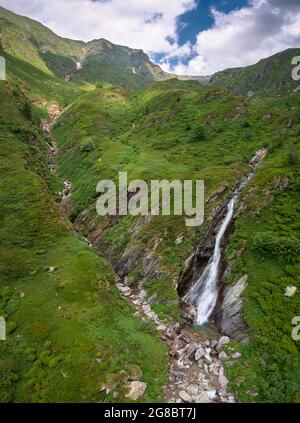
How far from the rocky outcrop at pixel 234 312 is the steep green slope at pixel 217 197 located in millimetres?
886

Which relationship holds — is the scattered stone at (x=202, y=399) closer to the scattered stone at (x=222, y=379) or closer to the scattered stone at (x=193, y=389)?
the scattered stone at (x=193, y=389)

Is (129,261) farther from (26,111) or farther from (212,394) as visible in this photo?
(26,111)

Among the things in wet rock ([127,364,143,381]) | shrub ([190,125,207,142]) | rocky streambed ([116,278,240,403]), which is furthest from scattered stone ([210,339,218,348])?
shrub ([190,125,207,142])

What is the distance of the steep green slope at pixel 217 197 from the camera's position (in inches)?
1110

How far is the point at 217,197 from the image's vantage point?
1906 inches

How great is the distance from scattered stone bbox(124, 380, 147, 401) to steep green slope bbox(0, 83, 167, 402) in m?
0.45

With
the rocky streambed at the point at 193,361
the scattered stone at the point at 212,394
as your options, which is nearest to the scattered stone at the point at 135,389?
the rocky streambed at the point at 193,361

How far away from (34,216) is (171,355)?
2649cm

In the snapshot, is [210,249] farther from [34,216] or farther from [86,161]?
[86,161]

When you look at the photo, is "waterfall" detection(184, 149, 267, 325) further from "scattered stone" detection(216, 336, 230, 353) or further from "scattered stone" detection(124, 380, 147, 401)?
"scattered stone" detection(124, 380, 147, 401)

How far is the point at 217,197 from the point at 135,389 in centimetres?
3145

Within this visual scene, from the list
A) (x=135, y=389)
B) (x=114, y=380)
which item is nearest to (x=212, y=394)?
(x=135, y=389)

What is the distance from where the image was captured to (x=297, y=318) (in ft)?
93.7

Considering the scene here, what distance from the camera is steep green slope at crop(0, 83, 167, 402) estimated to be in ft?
75.7
